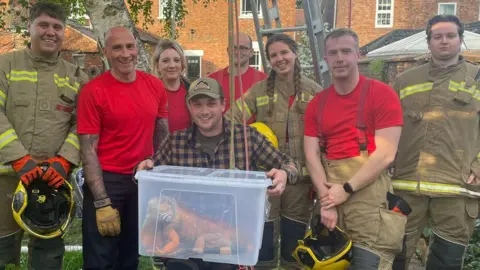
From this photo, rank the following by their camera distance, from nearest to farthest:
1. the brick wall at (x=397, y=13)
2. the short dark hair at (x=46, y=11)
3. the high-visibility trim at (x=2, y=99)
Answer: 1. the high-visibility trim at (x=2, y=99)
2. the short dark hair at (x=46, y=11)
3. the brick wall at (x=397, y=13)

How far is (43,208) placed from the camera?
10.1 ft

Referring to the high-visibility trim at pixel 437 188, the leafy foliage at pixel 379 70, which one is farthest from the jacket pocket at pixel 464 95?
the leafy foliage at pixel 379 70

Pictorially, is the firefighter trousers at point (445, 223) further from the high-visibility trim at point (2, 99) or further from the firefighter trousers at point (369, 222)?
the high-visibility trim at point (2, 99)

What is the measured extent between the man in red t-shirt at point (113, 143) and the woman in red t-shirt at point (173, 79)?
446mm

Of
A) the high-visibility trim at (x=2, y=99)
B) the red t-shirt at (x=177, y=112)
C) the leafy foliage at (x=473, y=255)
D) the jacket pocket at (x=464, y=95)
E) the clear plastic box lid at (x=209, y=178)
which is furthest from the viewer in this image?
the leafy foliage at (x=473, y=255)

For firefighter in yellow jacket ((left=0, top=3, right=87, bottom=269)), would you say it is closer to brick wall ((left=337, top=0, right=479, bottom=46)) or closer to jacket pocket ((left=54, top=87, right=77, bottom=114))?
jacket pocket ((left=54, top=87, right=77, bottom=114))

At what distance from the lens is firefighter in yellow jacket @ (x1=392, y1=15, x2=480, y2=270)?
3377 mm

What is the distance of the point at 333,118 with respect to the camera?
10.3 feet

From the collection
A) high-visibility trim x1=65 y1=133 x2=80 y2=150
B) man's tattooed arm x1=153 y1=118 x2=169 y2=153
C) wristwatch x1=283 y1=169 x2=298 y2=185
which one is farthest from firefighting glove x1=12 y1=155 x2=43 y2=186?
wristwatch x1=283 y1=169 x2=298 y2=185

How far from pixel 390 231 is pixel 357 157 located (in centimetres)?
48

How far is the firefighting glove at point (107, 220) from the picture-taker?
124 inches

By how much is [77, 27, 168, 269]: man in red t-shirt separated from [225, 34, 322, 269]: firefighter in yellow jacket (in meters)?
0.73

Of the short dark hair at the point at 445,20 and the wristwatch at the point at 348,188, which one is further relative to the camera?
the short dark hair at the point at 445,20

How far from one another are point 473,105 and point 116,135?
94.3 inches
